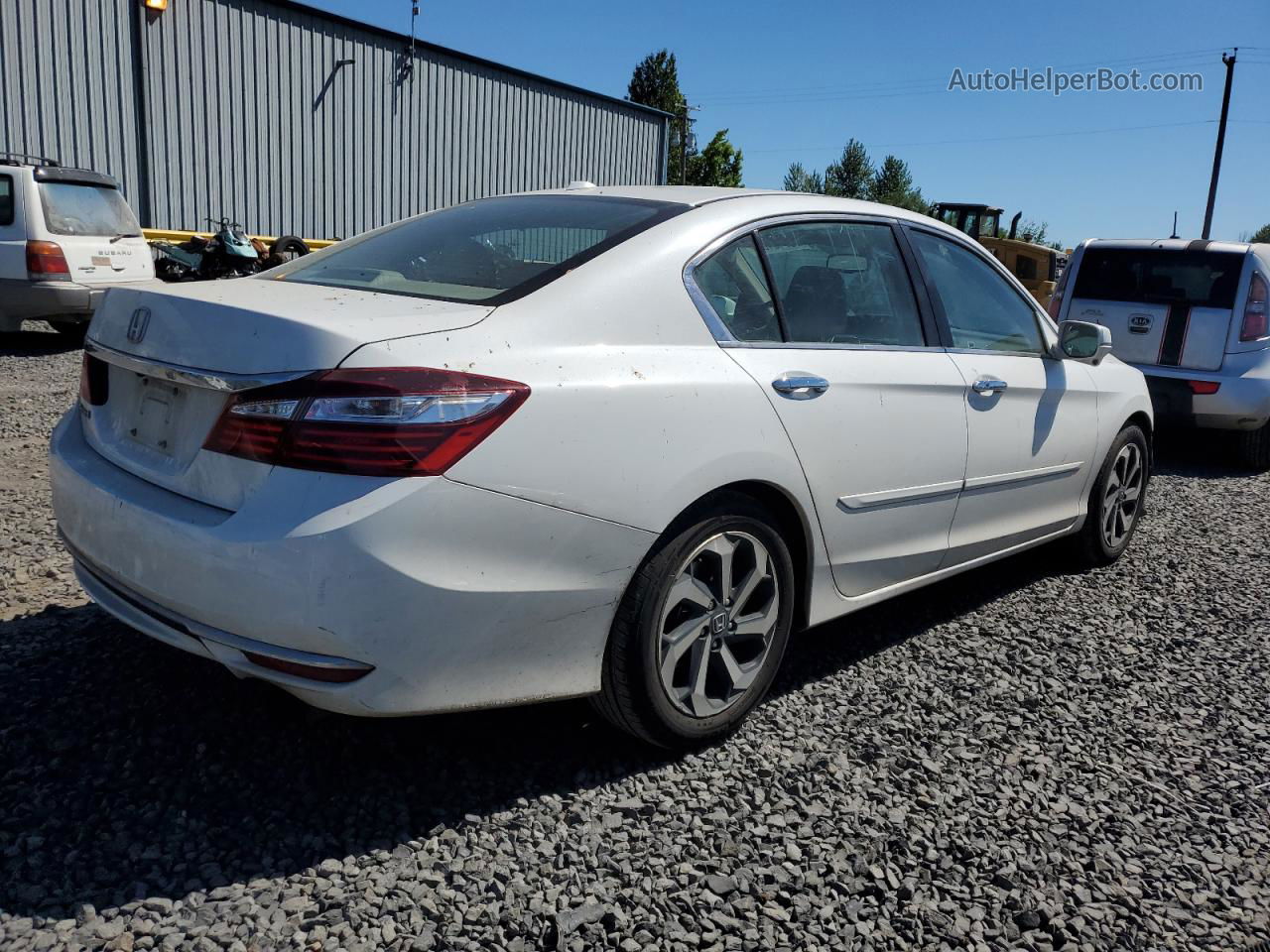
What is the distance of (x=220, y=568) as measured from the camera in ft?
7.38

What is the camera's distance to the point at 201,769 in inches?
106

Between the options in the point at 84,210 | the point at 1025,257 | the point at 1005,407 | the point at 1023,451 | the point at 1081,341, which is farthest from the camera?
the point at 1025,257

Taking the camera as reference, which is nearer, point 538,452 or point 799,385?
point 538,452

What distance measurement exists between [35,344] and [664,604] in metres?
10.3

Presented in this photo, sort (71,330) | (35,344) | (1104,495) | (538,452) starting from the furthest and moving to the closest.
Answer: (71,330) < (35,344) < (1104,495) < (538,452)

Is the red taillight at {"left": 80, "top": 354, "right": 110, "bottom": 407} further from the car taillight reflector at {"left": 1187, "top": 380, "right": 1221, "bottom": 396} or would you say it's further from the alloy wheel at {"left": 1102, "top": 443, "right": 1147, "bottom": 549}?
the car taillight reflector at {"left": 1187, "top": 380, "right": 1221, "bottom": 396}

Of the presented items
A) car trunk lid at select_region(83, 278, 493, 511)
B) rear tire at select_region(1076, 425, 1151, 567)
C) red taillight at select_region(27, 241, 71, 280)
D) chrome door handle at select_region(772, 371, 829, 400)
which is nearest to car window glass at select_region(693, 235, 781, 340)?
chrome door handle at select_region(772, 371, 829, 400)

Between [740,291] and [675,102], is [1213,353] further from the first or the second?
[675,102]

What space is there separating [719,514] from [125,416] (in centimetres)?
155

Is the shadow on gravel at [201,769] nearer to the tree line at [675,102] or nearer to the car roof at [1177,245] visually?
the car roof at [1177,245]

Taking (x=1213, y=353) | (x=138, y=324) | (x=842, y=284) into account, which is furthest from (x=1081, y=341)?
(x=1213, y=353)

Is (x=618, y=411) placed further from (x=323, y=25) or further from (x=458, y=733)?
(x=323, y=25)

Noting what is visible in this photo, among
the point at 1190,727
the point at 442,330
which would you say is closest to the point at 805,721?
the point at 1190,727

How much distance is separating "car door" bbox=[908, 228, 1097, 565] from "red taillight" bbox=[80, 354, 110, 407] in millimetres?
2667
